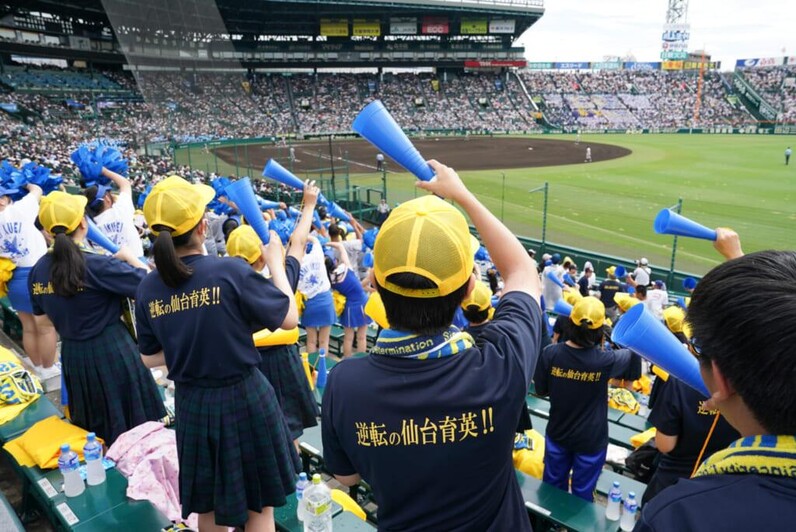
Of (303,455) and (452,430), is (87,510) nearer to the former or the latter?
(303,455)

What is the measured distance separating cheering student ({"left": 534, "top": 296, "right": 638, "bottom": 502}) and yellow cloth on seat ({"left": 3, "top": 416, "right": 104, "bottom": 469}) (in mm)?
3010

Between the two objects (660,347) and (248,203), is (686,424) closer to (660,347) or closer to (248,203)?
(660,347)

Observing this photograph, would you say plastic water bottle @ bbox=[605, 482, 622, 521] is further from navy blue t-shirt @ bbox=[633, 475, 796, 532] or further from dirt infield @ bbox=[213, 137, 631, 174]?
dirt infield @ bbox=[213, 137, 631, 174]

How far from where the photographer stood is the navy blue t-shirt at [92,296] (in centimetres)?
321

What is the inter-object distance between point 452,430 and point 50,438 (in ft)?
10.3

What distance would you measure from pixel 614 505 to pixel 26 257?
17.3ft

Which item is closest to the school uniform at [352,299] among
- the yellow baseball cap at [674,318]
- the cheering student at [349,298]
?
the cheering student at [349,298]

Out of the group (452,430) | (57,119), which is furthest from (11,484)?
(57,119)

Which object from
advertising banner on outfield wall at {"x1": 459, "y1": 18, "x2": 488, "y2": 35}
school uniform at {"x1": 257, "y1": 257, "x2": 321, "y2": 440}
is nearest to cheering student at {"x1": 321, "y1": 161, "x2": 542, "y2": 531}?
school uniform at {"x1": 257, "y1": 257, "x2": 321, "y2": 440}

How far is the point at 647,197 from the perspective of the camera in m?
21.8

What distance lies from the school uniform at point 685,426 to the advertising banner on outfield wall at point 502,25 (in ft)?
193

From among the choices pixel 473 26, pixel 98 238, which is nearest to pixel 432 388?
pixel 98 238

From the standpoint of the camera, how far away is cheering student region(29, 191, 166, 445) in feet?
10.4

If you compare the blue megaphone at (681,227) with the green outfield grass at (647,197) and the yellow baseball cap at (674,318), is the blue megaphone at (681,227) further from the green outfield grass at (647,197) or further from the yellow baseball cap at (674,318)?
the green outfield grass at (647,197)
